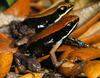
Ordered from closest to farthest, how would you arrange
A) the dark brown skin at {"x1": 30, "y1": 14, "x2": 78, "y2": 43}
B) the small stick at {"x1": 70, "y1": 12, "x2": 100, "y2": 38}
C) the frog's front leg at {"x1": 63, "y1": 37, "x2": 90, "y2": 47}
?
the dark brown skin at {"x1": 30, "y1": 14, "x2": 78, "y2": 43} → the frog's front leg at {"x1": 63, "y1": 37, "x2": 90, "y2": 47} → the small stick at {"x1": 70, "y1": 12, "x2": 100, "y2": 38}

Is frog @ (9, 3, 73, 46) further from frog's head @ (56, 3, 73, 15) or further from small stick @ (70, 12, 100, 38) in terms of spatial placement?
small stick @ (70, 12, 100, 38)

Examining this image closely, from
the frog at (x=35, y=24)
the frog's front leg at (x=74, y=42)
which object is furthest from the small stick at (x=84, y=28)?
the frog at (x=35, y=24)

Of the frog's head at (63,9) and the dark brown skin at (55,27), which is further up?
the frog's head at (63,9)

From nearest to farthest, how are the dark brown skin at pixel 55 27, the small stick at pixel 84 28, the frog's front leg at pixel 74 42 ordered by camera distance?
the dark brown skin at pixel 55 27, the frog's front leg at pixel 74 42, the small stick at pixel 84 28

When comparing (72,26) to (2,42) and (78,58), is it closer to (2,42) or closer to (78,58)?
(78,58)

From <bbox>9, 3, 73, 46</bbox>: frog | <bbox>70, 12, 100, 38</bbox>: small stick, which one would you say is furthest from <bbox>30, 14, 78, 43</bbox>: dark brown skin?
<bbox>70, 12, 100, 38</bbox>: small stick

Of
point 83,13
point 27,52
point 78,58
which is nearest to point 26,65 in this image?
point 27,52

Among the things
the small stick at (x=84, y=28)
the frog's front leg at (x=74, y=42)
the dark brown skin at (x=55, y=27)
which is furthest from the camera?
the small stick at (x=84, y=28)

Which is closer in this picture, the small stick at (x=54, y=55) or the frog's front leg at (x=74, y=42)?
the small stick at (x=54, y=55)

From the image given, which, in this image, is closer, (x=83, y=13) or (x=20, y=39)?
(x=20, y=39)

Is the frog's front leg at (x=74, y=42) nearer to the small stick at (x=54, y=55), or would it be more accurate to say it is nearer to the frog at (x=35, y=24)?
the small stick at (x=54, y=55)

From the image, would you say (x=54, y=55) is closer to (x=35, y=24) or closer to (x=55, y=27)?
(x=55, y=27)
